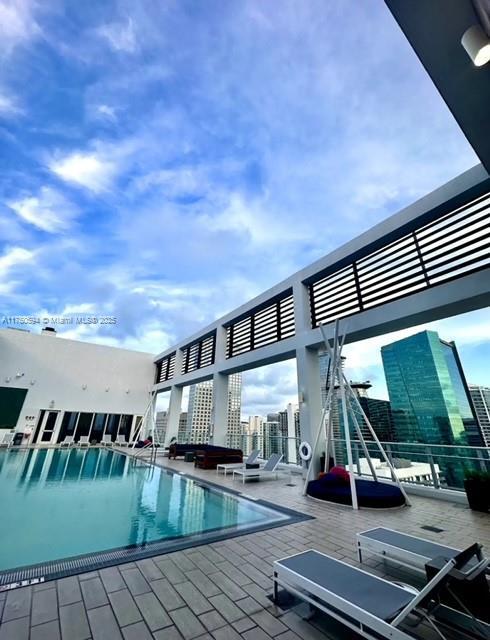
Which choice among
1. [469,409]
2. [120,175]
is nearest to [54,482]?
[120,175]

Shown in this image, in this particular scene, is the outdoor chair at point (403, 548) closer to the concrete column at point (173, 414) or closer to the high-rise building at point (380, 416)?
the high-rise building at point (380, 416)

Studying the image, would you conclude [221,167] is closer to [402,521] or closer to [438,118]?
[438,118]

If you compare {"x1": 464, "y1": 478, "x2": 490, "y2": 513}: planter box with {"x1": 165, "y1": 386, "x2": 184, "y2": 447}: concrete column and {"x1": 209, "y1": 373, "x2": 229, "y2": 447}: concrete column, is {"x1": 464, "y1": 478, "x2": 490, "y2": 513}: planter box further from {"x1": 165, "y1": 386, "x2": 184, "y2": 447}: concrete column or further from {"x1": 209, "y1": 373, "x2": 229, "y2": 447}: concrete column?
{"x1": 165, "y1": 386, "x2": 184, "y2": 447}: concrete column

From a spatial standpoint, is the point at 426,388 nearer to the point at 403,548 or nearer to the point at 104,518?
the point at 403,548

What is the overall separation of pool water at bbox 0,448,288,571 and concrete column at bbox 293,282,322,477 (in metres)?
3.06

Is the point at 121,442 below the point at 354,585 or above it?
above

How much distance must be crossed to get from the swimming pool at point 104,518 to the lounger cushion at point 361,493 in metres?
1.25

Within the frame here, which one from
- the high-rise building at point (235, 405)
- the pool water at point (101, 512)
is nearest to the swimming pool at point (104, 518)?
the pool water at point (101, 512)

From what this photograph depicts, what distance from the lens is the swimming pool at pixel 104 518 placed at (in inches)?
117

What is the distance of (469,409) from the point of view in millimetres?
9695

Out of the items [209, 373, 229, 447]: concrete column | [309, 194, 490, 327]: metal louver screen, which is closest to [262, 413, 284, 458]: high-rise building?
[209, 373, 229, 447]: concrete column

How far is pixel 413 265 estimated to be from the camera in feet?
21.4

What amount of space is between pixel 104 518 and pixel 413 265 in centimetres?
797

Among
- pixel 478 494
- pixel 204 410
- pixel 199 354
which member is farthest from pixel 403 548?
pixel 204 410
